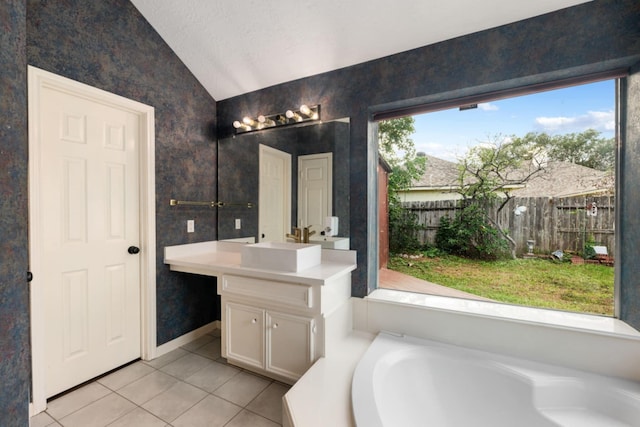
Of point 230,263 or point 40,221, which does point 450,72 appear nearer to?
point 230,263

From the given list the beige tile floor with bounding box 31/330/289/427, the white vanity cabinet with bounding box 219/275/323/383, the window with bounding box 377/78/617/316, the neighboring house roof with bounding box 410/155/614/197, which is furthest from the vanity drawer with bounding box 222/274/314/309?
the neighboring house roof with bounding box 410/155/614/197

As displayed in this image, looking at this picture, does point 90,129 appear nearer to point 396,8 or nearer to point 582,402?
point 396,8

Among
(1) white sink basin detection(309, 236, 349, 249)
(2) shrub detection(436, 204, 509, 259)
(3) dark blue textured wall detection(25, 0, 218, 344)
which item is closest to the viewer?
(3) dark blue textured wall detection(25, 0, 218, 344)

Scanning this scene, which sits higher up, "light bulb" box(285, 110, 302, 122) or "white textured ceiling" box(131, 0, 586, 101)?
"white textured ceiling" box(131, 0, 586, 101)

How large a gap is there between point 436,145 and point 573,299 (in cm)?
135

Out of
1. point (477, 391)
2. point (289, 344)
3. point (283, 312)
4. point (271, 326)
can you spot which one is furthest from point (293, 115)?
point (477, 391)

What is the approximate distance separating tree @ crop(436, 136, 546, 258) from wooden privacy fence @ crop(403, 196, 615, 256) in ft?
0.21

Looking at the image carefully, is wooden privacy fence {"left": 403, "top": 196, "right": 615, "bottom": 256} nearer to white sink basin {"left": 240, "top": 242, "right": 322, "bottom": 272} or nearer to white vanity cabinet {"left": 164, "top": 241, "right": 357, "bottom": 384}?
white vanity cabinet {"left": 164, "top": 241, "right": 357, "bottom": 384}

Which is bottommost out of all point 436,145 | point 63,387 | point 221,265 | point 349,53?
point 63,387

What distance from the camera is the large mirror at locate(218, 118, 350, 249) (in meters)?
2.20

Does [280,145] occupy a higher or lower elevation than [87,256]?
higher

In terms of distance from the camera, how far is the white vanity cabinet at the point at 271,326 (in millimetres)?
1768

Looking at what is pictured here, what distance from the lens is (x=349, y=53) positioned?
2051mm

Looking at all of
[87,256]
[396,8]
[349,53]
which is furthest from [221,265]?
[396,8]
